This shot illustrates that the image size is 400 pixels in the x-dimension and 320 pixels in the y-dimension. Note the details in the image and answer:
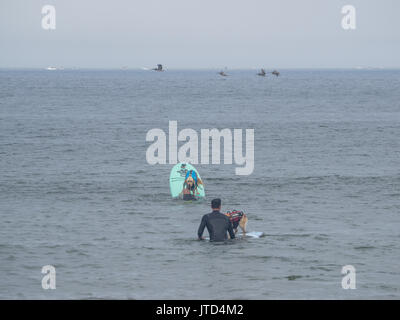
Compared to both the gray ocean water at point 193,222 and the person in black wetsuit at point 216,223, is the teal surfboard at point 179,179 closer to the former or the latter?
the gray ocean water at point 193,222

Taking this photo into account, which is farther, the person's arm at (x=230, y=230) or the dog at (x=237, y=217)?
the dog at (x=237, y=217)

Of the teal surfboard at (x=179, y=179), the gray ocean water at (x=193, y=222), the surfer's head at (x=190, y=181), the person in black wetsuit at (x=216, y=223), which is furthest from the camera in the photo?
the teal surfboard at (x=179, y=179)

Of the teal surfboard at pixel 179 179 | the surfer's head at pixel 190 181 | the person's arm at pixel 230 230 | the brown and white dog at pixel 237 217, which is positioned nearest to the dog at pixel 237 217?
the brown and white dog at pixel 237 217

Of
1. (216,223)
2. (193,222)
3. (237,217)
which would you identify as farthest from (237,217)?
(193,222)

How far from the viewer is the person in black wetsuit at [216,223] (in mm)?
18031

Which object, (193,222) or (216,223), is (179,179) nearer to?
(193,222)

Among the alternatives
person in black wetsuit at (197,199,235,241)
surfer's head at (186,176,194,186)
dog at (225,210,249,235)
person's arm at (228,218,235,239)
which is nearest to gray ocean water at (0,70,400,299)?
person's arm at (228,218,235,239)

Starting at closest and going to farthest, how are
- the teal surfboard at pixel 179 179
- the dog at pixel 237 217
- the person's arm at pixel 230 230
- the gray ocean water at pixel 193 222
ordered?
the gray ocean water at pixel 193 222 < the person's arm at pixel 230 230 < the dog at pixel 237 217 < the teal surfboard at pixel 179 179

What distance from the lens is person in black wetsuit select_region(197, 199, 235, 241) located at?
1803 cm

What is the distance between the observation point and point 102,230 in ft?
70.5

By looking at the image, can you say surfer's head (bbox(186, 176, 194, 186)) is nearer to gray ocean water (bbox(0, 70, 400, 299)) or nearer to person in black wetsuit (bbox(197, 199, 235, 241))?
gray ocean water (bbox(0, 70, 400, 299))

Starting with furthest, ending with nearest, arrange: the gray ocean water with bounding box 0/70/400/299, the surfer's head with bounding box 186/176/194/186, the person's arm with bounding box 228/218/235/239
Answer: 1. the surfer's head with bounding box 186/176/194/186
2. the person's arm with bounding box 228/218/235/239
3. the gray ocean water with bounding box 0/70/400/299
